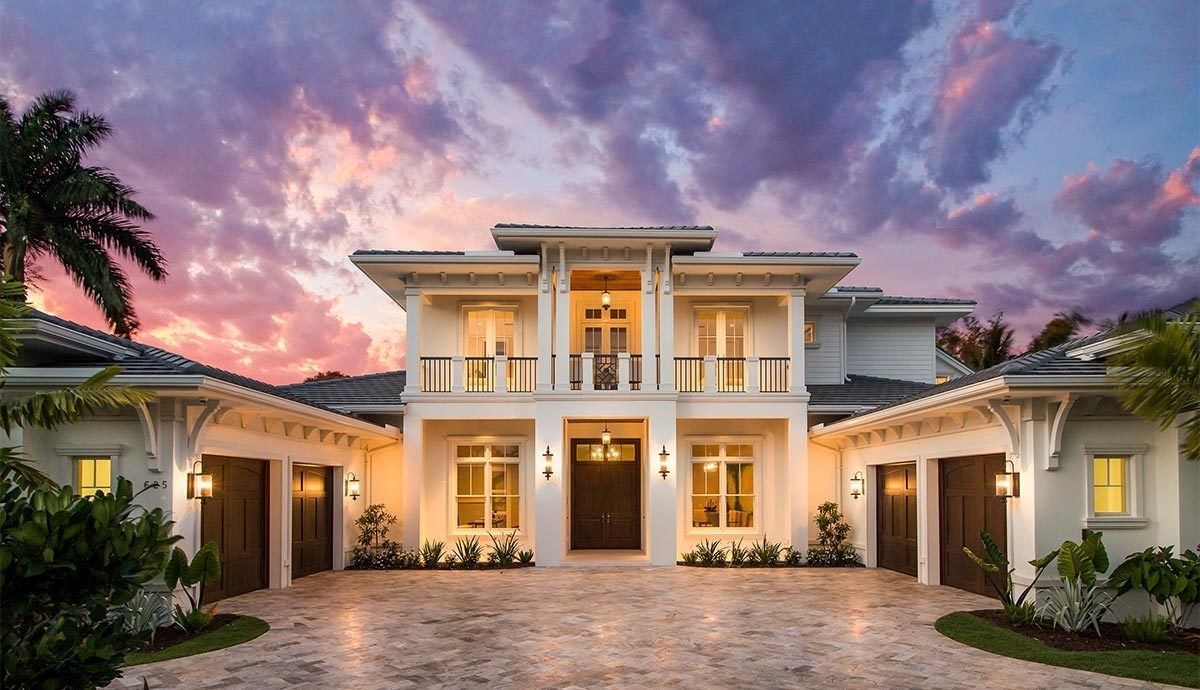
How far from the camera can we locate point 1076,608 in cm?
923

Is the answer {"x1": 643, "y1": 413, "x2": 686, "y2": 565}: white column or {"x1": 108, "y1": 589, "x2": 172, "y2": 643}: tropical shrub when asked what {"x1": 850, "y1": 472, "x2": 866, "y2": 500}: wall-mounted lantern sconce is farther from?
{"x1": 108, "y1": 589, "x2": 172, "y2": 643}: tropical shrub

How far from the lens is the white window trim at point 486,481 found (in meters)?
17.9

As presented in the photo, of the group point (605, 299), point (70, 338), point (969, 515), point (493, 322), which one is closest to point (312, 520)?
point (493, 322)

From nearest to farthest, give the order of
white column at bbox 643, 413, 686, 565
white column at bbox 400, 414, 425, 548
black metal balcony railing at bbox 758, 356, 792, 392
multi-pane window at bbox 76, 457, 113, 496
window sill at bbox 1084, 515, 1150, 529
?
window sill at bbox 1084, 515, 1150, 529, multi-pane window at bbox 76, 457, 113, 496, white column at bbox 643, 413, 686, 565, white column at bbox 400, 414, 425, 548, black metal balcony railing at bbox 758, 356, 792, 392

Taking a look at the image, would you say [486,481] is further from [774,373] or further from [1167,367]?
[1167,367]

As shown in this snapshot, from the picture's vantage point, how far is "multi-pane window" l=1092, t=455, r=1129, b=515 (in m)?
10.3

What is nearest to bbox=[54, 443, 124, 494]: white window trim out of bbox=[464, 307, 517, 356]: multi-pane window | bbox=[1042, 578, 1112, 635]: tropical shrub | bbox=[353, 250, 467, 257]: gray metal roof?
bbox=[353, 250, 467, 257]: gray metal roof

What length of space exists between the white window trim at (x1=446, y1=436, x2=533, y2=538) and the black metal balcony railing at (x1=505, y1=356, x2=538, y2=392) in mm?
1293

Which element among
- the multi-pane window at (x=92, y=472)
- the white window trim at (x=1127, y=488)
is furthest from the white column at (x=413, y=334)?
the white window trim at (x=1127, y=488)

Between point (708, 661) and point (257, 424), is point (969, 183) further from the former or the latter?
point (257, 424)

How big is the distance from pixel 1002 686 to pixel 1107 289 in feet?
44.2

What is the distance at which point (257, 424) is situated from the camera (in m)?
12.7

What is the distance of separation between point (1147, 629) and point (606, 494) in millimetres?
11593

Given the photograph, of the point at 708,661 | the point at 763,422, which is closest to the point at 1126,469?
the point at 708,661
